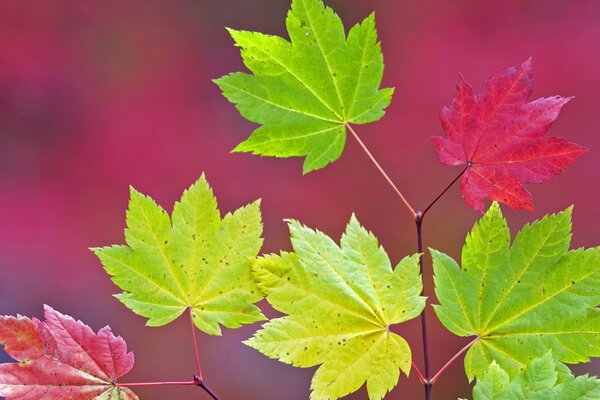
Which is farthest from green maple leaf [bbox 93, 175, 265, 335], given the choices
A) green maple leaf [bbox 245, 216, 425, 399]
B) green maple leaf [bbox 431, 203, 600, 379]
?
green maple leaf [bbox 431, 203, 600, 379]

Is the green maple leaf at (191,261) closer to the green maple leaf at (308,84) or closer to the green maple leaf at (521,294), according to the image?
the green maple leaf at (308,84)

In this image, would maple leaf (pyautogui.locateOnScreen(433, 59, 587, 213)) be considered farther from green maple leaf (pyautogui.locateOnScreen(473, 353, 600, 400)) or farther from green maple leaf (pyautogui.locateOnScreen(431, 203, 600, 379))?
green maple leaf (pyautogui.locateOnScreen(473, 353, 600, 400))

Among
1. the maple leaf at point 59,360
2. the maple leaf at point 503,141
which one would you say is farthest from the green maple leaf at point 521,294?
the maple leaf at point 59,360

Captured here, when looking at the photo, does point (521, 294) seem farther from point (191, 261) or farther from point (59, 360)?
point (59, 360)

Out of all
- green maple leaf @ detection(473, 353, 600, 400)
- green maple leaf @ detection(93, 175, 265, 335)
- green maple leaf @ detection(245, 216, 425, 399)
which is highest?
green maple leaf @ detection(93, 175, 265, 335)

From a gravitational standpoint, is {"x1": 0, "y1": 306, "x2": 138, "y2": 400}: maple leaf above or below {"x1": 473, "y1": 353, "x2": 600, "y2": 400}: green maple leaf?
above

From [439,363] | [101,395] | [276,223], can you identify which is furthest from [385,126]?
[101,395]
